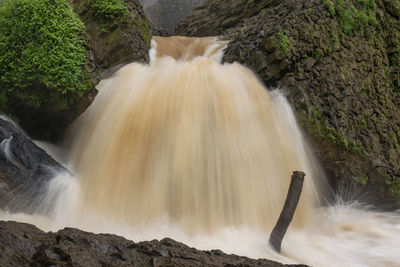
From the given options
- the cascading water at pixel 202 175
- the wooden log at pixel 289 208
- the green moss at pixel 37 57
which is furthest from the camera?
the green moss at pixel 37 57

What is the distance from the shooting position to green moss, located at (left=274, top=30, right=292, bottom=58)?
6.68m

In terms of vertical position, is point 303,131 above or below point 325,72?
below

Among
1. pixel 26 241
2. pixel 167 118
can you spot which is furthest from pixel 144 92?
pixel 26 241

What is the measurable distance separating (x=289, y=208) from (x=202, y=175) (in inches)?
57.7

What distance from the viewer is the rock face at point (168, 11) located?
21.0 meters

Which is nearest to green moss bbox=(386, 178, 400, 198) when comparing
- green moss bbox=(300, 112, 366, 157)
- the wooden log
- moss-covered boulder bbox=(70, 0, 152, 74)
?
green moss bbox=(300, 112, 366, 157)

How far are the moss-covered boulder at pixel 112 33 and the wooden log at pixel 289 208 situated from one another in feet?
15.5

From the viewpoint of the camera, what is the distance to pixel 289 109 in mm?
6320

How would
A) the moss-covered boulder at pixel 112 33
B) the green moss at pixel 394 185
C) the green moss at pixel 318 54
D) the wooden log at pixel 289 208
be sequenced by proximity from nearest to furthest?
the wooden log at pixel 289 208 → the green moss at pixel 394 185 → the green moss at pixel 318 54 → the moss-covered boulder at pixel 112 33

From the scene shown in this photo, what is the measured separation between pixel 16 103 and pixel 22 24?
3.84ft

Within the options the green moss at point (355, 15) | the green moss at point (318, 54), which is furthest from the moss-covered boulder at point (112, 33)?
the green moss at point (355, 15)

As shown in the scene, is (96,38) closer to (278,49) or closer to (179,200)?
(278,49)

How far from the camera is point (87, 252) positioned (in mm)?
2217

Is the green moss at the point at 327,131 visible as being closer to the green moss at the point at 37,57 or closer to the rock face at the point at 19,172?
the green moss at the point at 37,57
